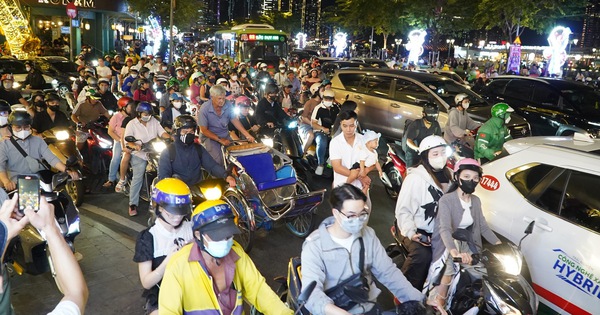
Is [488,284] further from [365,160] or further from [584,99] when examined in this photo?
[584,99]

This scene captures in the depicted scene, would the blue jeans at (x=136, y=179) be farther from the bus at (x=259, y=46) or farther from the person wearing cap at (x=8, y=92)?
the bus at (x=259, y=46)

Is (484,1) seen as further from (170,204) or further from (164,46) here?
(170,204)

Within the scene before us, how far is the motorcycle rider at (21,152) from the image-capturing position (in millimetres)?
6215

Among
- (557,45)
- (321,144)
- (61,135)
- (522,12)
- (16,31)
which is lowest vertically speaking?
(321,144)

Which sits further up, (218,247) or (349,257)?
(218,247)

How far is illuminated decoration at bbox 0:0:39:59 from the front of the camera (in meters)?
27.9

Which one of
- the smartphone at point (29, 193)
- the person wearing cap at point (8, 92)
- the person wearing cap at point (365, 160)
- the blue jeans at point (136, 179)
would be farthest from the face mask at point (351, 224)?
the person wearing cap at point (8, 92)

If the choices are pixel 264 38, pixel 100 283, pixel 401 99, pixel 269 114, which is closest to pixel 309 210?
pixel 100 283

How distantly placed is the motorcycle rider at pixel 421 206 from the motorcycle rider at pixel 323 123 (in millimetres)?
5109

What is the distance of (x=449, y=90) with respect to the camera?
1277 cm

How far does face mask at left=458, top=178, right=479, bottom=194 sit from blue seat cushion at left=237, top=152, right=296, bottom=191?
10.1ft

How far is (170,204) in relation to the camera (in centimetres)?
393

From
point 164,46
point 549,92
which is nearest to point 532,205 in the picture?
point 549,92

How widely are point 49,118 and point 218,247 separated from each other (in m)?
6.85
